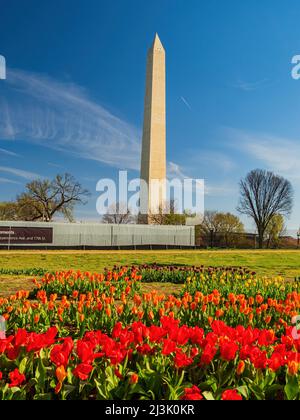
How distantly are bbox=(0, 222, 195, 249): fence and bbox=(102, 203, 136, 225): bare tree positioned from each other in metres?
20.1

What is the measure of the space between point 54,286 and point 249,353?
6149mm

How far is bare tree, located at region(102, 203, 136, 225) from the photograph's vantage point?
66.8m

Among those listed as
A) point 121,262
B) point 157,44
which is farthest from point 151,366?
point 157,44

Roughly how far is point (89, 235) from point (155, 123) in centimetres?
1475

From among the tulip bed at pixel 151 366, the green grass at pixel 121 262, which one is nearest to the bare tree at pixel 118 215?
the green grass at pixel 121 262

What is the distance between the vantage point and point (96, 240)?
41156mm

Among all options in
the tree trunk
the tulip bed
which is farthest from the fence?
the tulip bed

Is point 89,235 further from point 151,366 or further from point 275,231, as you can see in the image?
point 151,366

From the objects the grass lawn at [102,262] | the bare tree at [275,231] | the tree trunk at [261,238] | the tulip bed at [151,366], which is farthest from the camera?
the bare tree at [275,231]

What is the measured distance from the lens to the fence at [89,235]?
116 ft

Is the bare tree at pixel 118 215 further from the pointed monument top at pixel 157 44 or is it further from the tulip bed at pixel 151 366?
→ the tulip bed at pixel 151 366

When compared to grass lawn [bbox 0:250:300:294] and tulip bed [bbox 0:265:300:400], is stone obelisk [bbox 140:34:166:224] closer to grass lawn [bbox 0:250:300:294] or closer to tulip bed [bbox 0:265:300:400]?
grass lawn [bbox 0:250:300:294]

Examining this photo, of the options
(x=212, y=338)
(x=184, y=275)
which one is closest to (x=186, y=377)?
(x=212, y=338)

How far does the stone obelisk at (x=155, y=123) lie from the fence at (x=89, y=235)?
5714mm
